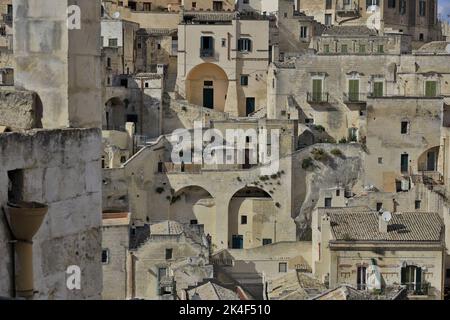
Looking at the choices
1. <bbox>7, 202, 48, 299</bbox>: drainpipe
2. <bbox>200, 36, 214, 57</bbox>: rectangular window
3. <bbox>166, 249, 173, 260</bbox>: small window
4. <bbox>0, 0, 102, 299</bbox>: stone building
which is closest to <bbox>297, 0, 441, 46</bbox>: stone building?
<bbox>200, 36, 214, 57</bbox>: rectangular window

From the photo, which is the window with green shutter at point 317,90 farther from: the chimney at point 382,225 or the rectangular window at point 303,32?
the chimney at point 382,225

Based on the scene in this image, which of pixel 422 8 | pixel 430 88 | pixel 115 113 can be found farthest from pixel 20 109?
pixel 422 8

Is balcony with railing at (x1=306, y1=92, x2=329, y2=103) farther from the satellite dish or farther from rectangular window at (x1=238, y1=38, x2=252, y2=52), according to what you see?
the satellite dish

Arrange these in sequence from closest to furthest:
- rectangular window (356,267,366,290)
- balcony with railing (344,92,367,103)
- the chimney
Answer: rectangular window (356,267,366,290) → the chimney → balcony with railing (344,92,367,103)

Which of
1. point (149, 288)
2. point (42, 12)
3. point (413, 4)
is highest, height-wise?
point (413, 4)

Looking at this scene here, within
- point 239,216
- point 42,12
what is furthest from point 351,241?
point 42,12

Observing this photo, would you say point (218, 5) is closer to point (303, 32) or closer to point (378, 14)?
point (303, 32)
